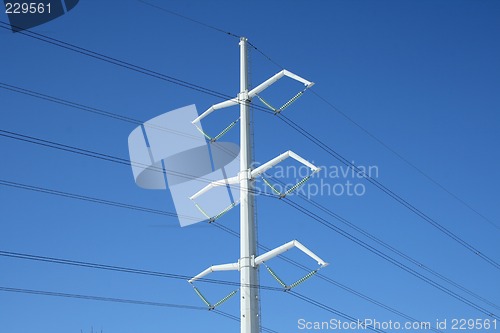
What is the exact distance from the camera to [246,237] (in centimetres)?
4394

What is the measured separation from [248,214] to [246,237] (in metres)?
1.30

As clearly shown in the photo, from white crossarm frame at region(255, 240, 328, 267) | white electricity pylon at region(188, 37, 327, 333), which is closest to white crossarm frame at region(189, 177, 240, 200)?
white electricity pylon at region(188, 37, 327, 333)

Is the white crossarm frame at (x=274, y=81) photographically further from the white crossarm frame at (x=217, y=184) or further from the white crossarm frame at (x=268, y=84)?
the white crossarm frame at (x=217, y=184)

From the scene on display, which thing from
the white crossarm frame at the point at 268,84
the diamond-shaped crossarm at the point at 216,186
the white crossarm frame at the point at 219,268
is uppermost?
the white crossarm frame at the point at 268,84

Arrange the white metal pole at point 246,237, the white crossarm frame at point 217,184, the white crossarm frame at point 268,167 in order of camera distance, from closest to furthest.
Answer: the white metal pole at point 246,237
the white crossarm frame at point 268,167
the white crossarm frame at point 217,184

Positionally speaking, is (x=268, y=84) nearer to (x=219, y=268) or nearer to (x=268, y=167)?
(x=268, y=167)

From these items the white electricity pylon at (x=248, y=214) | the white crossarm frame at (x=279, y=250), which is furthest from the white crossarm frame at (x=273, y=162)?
the white crossarm frame at (x=279, y=250)

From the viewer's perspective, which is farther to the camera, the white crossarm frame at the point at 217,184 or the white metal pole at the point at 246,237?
the white crossarm frame at the point at 217,184

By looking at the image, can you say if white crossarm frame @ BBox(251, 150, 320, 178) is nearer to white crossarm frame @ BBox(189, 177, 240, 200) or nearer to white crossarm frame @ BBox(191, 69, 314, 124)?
white crossarm frame @ BBox(189, 177, 240, 200)

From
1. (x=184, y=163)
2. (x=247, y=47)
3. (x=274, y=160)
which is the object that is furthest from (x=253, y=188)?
(x=247, y=47)

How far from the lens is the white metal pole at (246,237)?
42125mm

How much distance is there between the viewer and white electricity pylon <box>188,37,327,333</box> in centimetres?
4234

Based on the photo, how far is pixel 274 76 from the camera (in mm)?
46969

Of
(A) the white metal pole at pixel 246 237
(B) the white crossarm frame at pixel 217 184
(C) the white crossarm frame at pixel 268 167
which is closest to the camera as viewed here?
(A) the white metal pole at pixel 246 237
